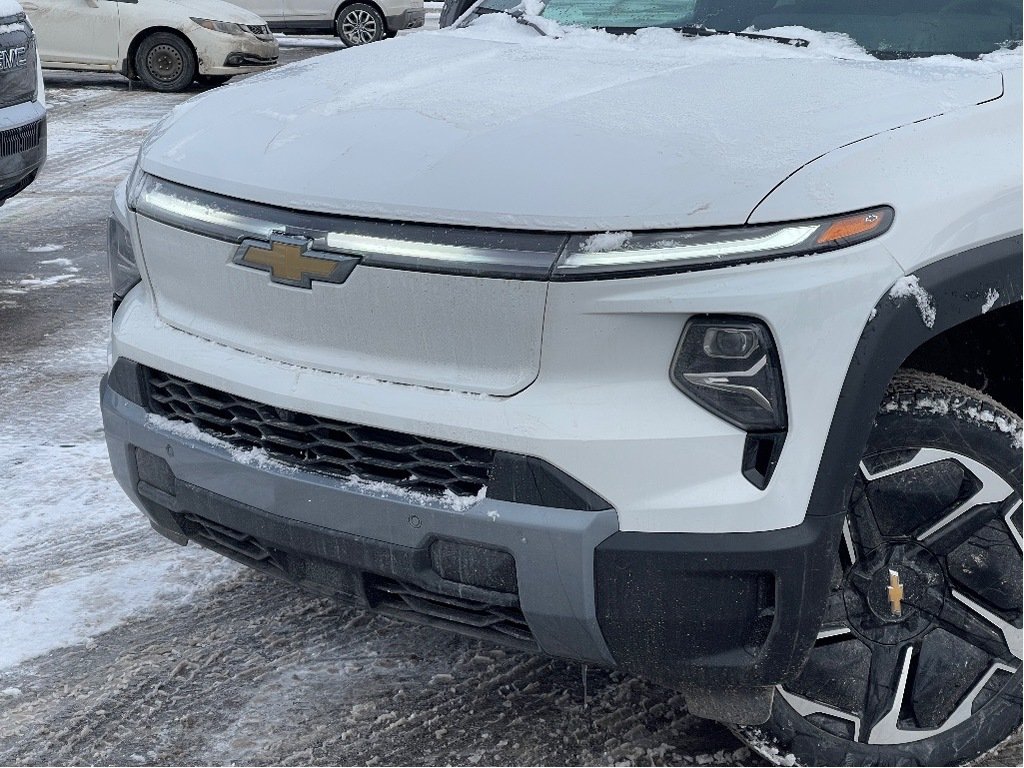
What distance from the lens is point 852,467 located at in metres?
2.17

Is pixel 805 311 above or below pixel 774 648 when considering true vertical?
above

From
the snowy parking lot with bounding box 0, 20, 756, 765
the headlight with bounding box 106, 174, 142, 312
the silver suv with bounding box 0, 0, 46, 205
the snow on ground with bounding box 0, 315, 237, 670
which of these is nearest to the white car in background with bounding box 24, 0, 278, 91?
the silver suv with bounding box 0, 0, 46, 205

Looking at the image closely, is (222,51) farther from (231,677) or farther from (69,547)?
(231,677)

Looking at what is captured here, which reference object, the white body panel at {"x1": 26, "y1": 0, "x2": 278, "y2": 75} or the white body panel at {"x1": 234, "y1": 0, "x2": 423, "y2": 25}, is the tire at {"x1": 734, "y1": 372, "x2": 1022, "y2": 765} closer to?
the white body panel at {"x1": 26, "y1": 0, "x2": 278, "y2": 75}

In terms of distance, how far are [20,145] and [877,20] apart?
4.10m

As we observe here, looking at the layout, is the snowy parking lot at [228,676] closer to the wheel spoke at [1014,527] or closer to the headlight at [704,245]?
the wheel spoke at [1014,527]

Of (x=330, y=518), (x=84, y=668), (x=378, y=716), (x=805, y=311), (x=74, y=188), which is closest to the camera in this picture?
(x=805, y=311)

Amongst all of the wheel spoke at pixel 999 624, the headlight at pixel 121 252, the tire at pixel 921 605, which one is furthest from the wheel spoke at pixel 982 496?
the headlight at pixel 121 252

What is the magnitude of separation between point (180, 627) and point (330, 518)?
1.05 meters

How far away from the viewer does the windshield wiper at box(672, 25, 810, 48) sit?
2.97 m

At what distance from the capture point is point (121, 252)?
9.37 feet

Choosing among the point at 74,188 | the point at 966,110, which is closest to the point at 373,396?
the point at 966,110

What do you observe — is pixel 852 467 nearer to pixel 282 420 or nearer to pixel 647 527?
pixel 647 527

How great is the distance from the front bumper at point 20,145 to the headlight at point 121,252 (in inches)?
122
